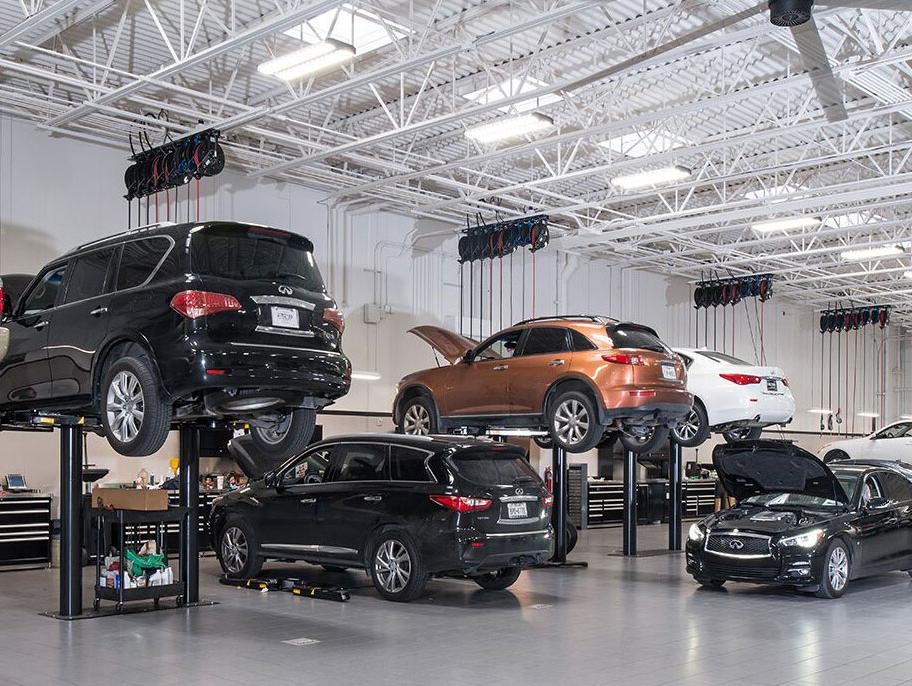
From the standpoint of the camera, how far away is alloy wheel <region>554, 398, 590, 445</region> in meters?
10.5

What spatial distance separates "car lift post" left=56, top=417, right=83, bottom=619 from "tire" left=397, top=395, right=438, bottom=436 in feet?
12.9

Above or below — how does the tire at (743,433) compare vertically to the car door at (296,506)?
above

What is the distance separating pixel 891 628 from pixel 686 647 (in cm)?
229

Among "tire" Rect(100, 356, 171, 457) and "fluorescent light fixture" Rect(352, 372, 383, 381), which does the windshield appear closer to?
"tire" Rect(100, 356, 171, 457)

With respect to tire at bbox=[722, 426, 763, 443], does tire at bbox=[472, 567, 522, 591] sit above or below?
below

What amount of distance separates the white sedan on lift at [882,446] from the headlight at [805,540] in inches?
299

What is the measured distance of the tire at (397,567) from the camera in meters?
10.0

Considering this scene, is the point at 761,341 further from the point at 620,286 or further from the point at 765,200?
the point at 765,200

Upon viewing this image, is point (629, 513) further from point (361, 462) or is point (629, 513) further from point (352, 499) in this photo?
point (352, 499)

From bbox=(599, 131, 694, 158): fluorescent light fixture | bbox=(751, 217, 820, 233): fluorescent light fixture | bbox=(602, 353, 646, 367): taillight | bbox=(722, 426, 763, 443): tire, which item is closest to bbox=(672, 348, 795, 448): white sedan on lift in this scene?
bbox=(722, 426, 763, 443): tire

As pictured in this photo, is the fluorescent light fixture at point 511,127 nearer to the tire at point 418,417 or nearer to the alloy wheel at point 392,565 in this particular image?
the tire at point 418,417

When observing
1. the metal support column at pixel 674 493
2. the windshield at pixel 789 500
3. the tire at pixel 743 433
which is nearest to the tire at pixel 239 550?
the windshield at pixel 789 500

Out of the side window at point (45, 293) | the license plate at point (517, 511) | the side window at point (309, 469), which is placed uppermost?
the side window at point (45, 293)

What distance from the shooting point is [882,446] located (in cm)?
1853
